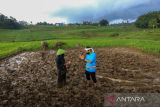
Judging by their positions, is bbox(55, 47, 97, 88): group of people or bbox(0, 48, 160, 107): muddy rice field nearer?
bbox(0, 48, 160, 107): muddy rice field

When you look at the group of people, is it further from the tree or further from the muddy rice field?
the tree

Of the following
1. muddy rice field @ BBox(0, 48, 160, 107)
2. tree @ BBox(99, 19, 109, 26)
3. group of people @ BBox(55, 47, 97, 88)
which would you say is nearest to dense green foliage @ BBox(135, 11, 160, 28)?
tree @ BBox(99, 19, 109, 26)

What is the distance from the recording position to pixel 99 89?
1523cm

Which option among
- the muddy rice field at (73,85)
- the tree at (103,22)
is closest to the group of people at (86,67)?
the muddy rice field at (73,85)

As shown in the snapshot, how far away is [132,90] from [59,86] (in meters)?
3.47

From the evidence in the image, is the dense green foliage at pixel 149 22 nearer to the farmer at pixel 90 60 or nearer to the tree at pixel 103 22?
the tree at pixel 103 22

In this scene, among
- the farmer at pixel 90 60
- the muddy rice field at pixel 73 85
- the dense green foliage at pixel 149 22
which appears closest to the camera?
the muddy rice field at pixel 73 85

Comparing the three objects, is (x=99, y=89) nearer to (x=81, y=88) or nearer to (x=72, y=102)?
(x=81, y=88)

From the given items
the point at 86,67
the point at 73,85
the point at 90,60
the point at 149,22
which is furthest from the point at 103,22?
the point at 90,60

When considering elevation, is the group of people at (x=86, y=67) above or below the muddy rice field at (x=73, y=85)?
above

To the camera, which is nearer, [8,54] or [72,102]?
[72,102]

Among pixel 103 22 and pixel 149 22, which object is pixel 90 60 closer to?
pixel 149 22

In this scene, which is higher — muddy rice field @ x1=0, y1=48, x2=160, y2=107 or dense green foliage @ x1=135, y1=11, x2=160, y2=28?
muddy rice field @ x1=0, y1=48, x2=160, y2=107

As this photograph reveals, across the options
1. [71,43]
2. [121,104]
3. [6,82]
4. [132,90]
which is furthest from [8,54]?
[121,104]
